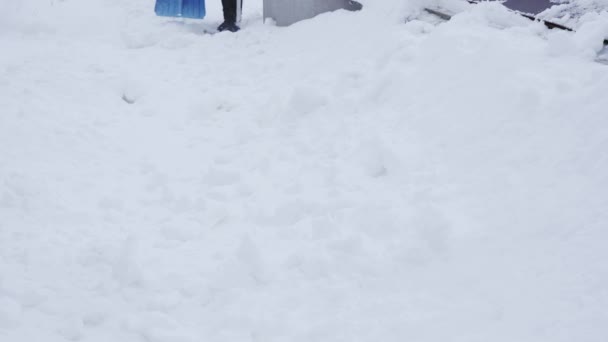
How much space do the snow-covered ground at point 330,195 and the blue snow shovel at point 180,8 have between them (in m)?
1.95

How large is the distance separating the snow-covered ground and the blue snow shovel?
1947 millimetres

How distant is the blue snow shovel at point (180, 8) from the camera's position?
7.17 m

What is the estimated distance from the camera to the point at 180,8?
720 cm

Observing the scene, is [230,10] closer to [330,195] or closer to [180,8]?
[180,8]

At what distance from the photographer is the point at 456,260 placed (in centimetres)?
266

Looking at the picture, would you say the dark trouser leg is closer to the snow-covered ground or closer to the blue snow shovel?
the blue snow shovel

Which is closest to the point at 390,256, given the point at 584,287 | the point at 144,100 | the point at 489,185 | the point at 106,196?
the point at 489,185

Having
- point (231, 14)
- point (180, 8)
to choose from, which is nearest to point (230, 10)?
point (231, 14)

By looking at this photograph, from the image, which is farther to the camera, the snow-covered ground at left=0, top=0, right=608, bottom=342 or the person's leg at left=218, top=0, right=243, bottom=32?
the person's leg at left=218, top=0, right=243, bottom=32

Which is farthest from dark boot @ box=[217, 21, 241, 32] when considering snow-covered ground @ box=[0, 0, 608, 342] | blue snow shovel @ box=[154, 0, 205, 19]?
snow-covered ground @ box=[0, 0, 608, 342]

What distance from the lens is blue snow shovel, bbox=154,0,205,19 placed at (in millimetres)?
7172

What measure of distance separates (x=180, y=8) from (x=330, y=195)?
4.71m

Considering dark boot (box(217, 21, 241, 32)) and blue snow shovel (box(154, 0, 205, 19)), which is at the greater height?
blue snow shovel (box(154, 0, 205, 19))

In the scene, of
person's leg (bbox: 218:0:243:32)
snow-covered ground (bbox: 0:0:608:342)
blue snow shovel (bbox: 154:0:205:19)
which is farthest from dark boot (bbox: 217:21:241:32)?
snow-covered ground (bbox: 0:0:608:342)
